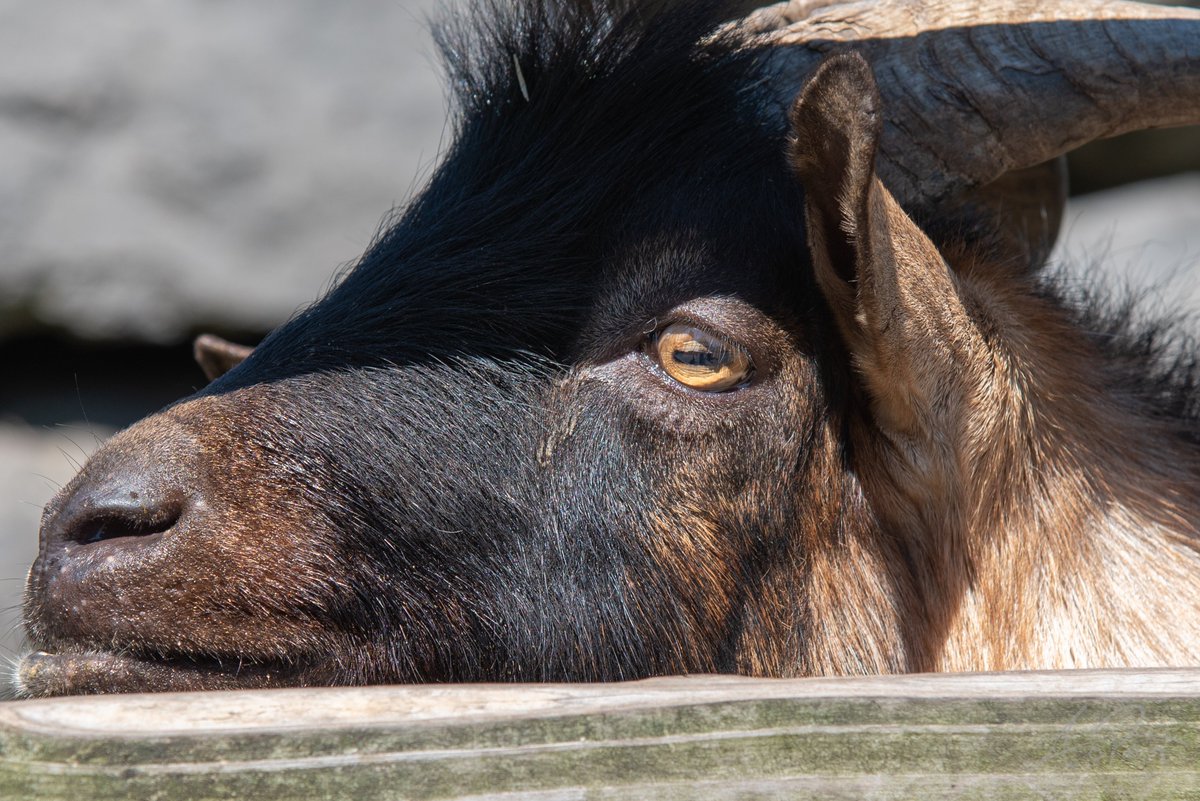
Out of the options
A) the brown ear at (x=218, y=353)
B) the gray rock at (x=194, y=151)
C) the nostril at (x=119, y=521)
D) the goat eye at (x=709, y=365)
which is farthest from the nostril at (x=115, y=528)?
the gray rock at (x=194, y=151)

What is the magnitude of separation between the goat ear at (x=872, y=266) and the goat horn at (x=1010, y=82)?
0.54 m

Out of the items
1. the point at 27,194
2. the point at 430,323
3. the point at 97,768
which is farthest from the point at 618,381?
the point at 27,194

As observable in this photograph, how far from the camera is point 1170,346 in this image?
3.76 meters

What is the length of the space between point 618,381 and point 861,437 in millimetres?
620

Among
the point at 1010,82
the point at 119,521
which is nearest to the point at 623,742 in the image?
the point at 119,521

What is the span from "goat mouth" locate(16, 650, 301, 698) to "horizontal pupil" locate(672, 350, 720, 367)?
3.75 feet

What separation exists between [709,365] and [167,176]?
18.7ft

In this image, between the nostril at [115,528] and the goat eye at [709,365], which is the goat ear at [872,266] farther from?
the nostril at [115,528]

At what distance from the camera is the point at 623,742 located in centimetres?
141

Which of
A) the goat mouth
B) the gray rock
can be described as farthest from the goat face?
the gray rock

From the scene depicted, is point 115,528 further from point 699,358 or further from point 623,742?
point 623,742

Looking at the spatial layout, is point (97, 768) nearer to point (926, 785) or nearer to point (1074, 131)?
point (926, 785)

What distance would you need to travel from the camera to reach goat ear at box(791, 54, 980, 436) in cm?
222

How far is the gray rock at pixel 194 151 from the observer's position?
7113mm
